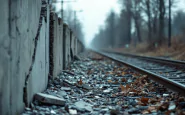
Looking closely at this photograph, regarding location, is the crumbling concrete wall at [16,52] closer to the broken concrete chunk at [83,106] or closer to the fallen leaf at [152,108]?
the broken concrete chunk at [83,106]

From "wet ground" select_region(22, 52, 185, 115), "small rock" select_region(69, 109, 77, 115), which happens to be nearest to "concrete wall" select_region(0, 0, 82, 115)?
"wet ground" select_region(22, 52, 185, 115)

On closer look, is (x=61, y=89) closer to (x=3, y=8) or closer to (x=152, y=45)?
(x=3, y=8)

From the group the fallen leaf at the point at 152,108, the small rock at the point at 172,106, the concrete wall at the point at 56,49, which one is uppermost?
the concrete wall at the point at 56,49

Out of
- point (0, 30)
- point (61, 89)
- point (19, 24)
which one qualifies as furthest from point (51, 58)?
point (0, 30)

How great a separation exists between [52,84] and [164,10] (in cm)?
2816

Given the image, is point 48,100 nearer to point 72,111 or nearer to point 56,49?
point 72,111

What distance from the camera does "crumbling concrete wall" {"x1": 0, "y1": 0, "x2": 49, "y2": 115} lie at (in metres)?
3.25

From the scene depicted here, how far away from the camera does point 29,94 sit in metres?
4.21

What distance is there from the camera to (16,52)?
364 cm

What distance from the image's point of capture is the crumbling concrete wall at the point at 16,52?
10.7 feet

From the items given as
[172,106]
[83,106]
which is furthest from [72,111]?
[172,106]

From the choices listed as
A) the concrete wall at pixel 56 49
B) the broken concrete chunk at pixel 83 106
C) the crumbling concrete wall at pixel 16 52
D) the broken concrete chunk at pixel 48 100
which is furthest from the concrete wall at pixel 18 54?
the concrete wall at pixel 56 49

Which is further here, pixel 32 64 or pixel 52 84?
pixel 52 84

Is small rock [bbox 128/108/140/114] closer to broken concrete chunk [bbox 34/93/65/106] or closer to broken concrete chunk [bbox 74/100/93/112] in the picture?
broken concrete chunk [bbox 74/100/93/112]
